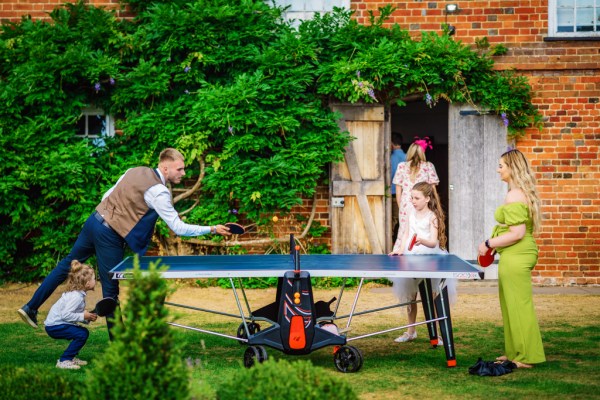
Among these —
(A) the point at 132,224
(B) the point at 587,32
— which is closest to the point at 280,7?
(B) the point at 587,32

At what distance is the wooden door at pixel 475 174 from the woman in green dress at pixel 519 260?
5.39 m

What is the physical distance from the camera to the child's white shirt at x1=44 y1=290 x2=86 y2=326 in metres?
7.34

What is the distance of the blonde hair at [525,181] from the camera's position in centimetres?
736

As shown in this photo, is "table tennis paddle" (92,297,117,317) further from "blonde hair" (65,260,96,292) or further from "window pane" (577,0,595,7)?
"window pane" (577,0,595,7)

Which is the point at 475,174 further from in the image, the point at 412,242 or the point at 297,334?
the point at 297,334

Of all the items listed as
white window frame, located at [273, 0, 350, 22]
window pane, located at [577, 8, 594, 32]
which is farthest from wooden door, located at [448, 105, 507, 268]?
white window frame, located at [273, 0, 350, 22]

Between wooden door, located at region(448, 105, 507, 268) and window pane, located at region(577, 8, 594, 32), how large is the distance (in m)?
1.79

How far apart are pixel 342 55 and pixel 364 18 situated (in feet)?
2.62

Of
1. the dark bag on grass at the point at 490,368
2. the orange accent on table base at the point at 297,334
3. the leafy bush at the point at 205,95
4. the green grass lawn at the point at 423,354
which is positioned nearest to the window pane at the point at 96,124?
the leafy bush at the point at 205,95

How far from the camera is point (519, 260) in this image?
7.37m

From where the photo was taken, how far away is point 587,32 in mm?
12977

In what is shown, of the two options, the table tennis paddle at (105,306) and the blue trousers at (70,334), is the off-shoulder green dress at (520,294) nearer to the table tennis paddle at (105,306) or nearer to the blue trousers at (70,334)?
the table tennis paddle at (105,306)

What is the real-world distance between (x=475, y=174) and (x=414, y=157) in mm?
2931

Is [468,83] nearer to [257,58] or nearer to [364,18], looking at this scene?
[364,18]
